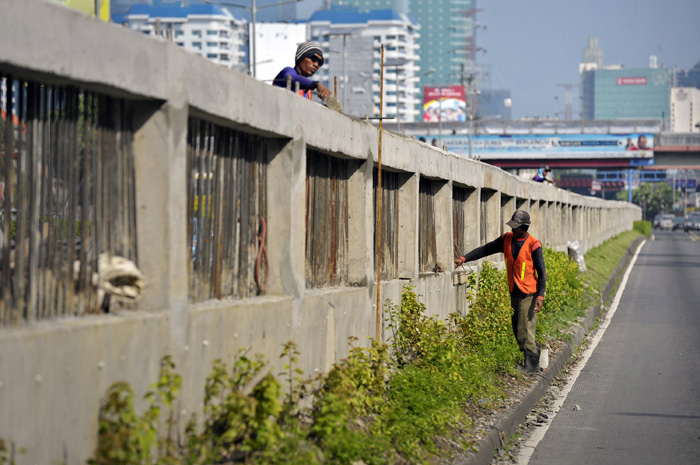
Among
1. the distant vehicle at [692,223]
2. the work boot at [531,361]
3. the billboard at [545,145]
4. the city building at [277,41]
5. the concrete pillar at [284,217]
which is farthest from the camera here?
the city building at [277,41]

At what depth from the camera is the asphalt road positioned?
8570mm

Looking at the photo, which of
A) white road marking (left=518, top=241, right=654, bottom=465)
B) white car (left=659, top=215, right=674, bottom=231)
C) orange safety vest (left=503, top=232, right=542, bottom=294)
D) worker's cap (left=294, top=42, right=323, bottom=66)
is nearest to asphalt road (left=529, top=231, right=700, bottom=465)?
white road marking (left=518, top=241, right=654, bottom=465)

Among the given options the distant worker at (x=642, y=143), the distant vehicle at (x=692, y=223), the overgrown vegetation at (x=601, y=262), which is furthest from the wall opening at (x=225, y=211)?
the distant vehicle at (x=692, y=223)

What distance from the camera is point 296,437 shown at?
6004 millimetres

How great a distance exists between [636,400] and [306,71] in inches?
196

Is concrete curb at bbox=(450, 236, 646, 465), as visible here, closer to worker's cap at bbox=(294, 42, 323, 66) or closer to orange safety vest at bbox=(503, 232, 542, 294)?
orange safety vest at bbox=(503, 232, 542, 294)

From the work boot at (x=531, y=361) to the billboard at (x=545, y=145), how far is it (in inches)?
3028

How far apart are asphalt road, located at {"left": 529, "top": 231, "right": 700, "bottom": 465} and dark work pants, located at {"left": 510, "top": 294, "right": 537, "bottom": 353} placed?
2.38ft

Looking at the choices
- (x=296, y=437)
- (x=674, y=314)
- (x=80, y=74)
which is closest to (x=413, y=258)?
(x=296, y=437)

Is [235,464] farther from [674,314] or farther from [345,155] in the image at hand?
[674,314]

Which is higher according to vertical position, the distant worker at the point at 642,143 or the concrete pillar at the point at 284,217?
the distant worker at the point at 642,143

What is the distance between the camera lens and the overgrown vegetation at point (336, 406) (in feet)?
16.9

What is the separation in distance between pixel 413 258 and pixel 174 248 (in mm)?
5511

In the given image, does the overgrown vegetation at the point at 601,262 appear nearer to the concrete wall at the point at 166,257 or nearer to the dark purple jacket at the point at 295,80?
the dark purple jacket at the point at 295,80
